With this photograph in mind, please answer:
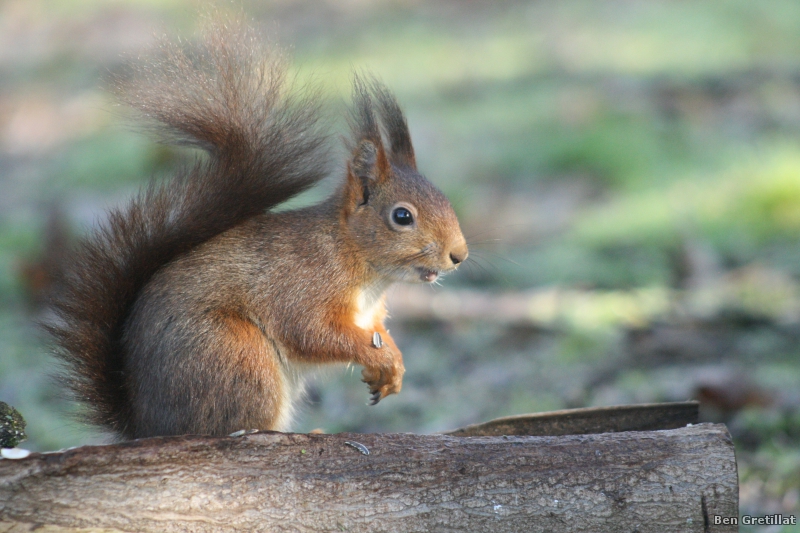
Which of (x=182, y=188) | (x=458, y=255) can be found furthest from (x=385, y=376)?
(x=182, y=188)

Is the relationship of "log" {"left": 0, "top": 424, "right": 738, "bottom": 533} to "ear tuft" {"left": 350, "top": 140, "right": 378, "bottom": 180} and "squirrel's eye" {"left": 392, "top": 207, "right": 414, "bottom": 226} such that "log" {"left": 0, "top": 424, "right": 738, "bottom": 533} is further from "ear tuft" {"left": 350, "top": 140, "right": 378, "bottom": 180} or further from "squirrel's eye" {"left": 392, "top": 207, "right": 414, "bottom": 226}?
"ear tuft" {"left": 350, "top": 140, "right": 378, "bottom": 180}

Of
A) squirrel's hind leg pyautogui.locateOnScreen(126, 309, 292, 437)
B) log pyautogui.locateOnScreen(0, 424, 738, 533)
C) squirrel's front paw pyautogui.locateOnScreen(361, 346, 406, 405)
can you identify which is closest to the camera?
log pyautogui.locateOnScreen(0, 424, 738, 533)

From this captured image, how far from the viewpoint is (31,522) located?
1.32m

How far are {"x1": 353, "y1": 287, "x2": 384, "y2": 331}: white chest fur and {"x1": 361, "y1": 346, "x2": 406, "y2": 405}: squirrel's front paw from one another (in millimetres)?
128

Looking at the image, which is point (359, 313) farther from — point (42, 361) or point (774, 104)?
point (774, 104)

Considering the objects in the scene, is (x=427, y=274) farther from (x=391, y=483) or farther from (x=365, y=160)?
(x=391, y=483)

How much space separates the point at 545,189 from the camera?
5.19 metres

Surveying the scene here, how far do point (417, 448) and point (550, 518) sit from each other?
0.87 feet

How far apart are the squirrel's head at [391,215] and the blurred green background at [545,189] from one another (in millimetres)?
318

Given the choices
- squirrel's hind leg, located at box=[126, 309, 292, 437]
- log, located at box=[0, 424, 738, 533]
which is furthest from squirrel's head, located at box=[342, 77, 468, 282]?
log, located at box=[0, 424, 738, 533]

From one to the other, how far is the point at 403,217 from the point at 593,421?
0.64 m

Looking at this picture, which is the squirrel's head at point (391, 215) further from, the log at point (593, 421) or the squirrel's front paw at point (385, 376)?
the log at point (593, 421)

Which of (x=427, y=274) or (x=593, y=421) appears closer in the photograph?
(x=593, y=421)

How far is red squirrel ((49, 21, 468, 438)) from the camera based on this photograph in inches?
67.7
